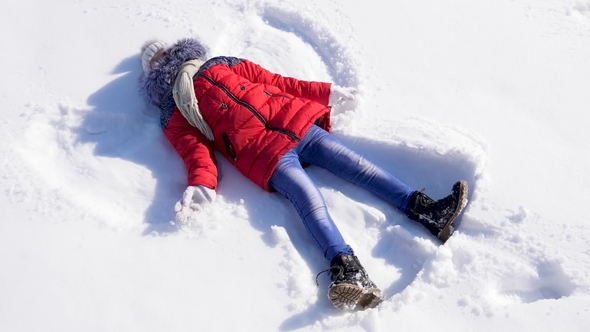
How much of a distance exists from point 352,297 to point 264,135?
98cm

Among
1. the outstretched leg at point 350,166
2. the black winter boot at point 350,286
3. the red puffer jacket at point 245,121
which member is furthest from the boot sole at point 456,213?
the red puffer jacket at point 245,121

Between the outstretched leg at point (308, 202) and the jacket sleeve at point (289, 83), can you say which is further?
the jacket sleeve at point (289, 83)

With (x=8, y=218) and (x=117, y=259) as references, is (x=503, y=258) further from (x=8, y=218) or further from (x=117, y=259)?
(x=8, y=218)

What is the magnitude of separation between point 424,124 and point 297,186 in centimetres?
89

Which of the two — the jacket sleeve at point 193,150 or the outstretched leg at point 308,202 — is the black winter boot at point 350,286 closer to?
the outstretched leg at point 308,202

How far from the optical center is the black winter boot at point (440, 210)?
7.97 ft

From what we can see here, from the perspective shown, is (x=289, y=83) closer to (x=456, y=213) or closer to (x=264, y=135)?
(x=264, y=135)

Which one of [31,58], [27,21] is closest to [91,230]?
[31,58]

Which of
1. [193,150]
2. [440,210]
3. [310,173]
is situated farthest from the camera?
[310,173]

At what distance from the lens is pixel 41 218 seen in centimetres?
256

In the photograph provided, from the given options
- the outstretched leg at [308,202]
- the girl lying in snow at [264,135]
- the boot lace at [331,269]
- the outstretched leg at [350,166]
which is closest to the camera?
the boot lace at [331,269]

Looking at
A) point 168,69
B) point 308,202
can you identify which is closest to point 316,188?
point 308,202

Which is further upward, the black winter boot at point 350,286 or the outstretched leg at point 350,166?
the outstretched leg at point 350,166

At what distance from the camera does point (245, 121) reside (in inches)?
104
